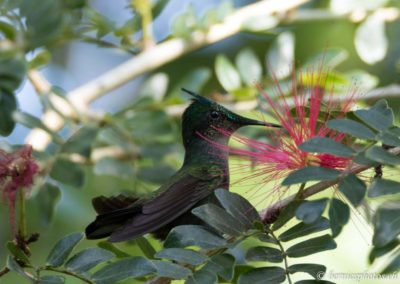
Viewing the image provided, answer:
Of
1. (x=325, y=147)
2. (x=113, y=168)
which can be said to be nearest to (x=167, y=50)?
(x=113, y=168)

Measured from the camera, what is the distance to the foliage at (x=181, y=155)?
1.97m

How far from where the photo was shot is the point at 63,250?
2158 millimetres

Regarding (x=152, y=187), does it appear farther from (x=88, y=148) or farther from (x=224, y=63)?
(x=224, y=63)

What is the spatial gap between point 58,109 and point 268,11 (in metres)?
1.08

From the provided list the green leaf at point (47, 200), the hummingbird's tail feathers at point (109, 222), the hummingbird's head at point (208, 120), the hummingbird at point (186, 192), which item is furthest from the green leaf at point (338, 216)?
the green leaf at point (47, 200)

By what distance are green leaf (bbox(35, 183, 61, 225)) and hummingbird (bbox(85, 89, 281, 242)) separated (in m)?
0.66

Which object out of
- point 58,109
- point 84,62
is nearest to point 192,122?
point 58,109

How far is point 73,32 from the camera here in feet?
12.0

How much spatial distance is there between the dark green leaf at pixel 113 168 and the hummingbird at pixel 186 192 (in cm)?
42

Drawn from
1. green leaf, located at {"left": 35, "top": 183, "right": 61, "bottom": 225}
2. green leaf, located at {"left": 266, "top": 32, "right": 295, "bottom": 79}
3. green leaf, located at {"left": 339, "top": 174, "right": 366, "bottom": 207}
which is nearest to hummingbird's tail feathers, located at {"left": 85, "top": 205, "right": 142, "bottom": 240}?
green leaf, located at {"left": 339, "top": 174, "right": 366, "bottom": 207}

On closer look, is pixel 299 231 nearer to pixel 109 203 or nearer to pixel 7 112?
pixel 109 203

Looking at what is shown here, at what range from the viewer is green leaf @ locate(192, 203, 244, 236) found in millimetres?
2112

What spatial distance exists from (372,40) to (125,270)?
6.86 ft

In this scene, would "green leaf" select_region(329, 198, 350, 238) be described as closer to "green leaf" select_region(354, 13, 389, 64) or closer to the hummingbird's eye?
the hummingbird's eye
